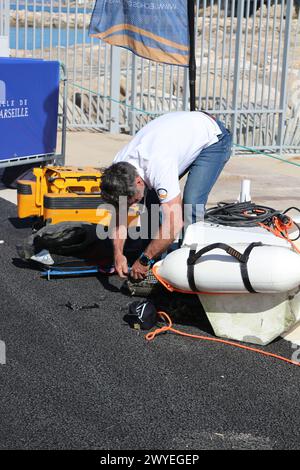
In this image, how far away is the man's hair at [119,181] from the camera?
16.3 feet

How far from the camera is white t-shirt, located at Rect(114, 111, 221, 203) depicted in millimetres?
5078

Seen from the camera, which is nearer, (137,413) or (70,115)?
(137,413)

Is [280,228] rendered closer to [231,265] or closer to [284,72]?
[231,265]

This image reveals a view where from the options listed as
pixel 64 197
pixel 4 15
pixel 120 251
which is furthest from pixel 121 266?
pixel 4 15

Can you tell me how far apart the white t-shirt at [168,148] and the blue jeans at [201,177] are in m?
0.07

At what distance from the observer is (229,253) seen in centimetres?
471

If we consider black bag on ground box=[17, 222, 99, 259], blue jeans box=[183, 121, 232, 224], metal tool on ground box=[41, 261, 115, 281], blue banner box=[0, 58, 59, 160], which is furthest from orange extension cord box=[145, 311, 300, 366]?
blue banner box=[0, 58, 59, 160]

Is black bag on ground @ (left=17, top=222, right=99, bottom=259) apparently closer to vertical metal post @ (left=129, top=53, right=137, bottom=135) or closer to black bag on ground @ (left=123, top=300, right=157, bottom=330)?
black bag on ground @ (left=123, top=300, right=157, bottom=330)

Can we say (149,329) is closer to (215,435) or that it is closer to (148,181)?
(148,181)
